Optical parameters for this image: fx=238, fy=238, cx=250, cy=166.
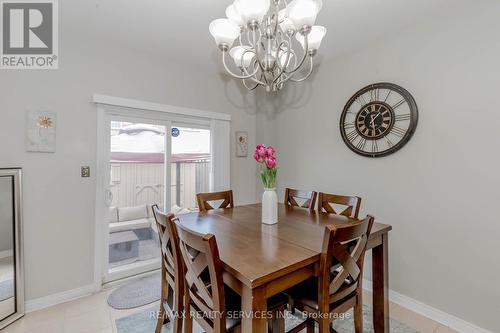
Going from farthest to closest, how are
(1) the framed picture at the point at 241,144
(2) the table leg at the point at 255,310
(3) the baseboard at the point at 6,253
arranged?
(1) the framed picture at the point at 241,144, (3) the baseboard at the point at 6,253, (2) the table leg at the point at 255,310

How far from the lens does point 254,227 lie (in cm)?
172

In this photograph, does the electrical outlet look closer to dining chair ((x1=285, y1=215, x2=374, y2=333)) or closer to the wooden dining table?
the wooden dining table

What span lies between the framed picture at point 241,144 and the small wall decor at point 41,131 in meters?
2.06

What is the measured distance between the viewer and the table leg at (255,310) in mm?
998

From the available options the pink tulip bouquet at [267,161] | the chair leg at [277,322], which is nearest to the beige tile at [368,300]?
the chair leg at [277,322]

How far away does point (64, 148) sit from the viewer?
2.23 meters

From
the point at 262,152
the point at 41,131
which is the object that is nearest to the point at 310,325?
the point at 262,152

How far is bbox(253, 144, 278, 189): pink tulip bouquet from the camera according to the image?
1.81 metres

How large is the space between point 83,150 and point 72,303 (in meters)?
1.43

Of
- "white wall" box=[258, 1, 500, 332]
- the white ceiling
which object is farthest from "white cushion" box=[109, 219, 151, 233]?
"white wall" box=[258, 1, 500, 332]

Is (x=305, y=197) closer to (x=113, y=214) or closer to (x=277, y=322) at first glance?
(x=277, y=322)

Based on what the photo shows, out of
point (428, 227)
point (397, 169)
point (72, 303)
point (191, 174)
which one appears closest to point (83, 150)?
point (191, 174)

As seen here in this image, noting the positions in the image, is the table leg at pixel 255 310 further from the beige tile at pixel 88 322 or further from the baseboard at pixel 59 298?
the baseboard at pixel 59 298

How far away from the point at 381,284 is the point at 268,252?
100cm
